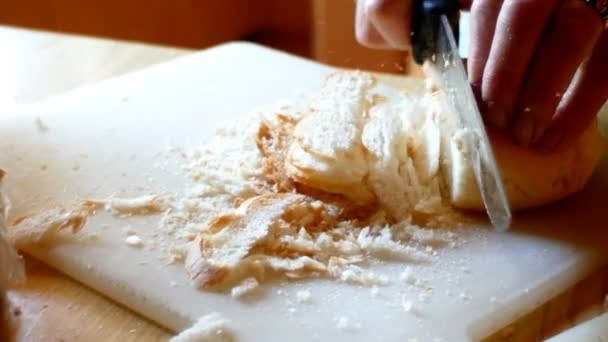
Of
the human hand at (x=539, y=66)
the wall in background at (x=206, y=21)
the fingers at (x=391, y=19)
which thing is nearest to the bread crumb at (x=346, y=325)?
the human hand at (x=539, y=66)

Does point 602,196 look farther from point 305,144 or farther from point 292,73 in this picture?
point 292,73

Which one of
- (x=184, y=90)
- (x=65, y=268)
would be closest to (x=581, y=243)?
(x=65, y=268)

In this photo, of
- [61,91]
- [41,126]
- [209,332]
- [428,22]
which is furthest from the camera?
[61,91]

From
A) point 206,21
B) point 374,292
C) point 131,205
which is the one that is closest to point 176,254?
point 131,205

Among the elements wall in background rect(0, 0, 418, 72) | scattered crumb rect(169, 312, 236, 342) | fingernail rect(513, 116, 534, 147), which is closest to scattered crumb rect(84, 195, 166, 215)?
scattered crumb rect(169, 312, 236, 342)

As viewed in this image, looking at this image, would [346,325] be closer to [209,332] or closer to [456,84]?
[209,332]

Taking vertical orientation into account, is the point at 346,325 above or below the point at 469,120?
below

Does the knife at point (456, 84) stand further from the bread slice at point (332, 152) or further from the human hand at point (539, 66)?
the bread slice at point (332, 152)
